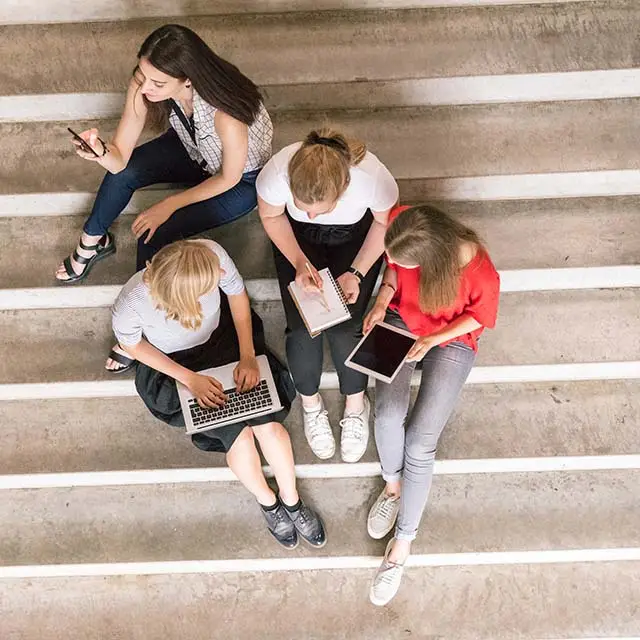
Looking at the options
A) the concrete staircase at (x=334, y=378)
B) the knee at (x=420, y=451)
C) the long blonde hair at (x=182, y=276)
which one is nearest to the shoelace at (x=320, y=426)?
the concrete staircase at (x=334, y=378)

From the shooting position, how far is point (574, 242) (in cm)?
236

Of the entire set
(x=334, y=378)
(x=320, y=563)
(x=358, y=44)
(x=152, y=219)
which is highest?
(x=358, y=44)

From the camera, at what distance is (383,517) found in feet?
7.54

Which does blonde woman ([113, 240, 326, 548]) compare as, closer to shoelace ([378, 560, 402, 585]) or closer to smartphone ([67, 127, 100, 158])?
shoelace ([378, 560, 402, 585])

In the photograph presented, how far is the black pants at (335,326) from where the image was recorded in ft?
6.87

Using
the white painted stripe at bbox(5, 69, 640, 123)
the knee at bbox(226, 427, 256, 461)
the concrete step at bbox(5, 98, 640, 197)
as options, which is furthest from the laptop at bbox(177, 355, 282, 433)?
the white painted stripe at bbox(5, 69, 640, 123)

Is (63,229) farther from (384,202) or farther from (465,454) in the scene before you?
(465,454)

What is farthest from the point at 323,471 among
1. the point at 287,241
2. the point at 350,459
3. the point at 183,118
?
the point at 183,118

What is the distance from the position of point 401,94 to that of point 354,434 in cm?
142

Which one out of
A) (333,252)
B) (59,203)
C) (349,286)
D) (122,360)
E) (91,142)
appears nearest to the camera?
(91,142)

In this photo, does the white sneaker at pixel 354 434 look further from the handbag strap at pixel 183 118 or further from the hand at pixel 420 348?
the handbag strap at pixel 183 118

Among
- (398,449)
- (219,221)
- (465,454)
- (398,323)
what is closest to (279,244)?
(219,221)

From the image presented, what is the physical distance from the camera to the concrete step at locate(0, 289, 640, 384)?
2.33 metres

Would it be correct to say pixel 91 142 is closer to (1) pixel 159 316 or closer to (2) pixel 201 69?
(2) pixel 201 69
